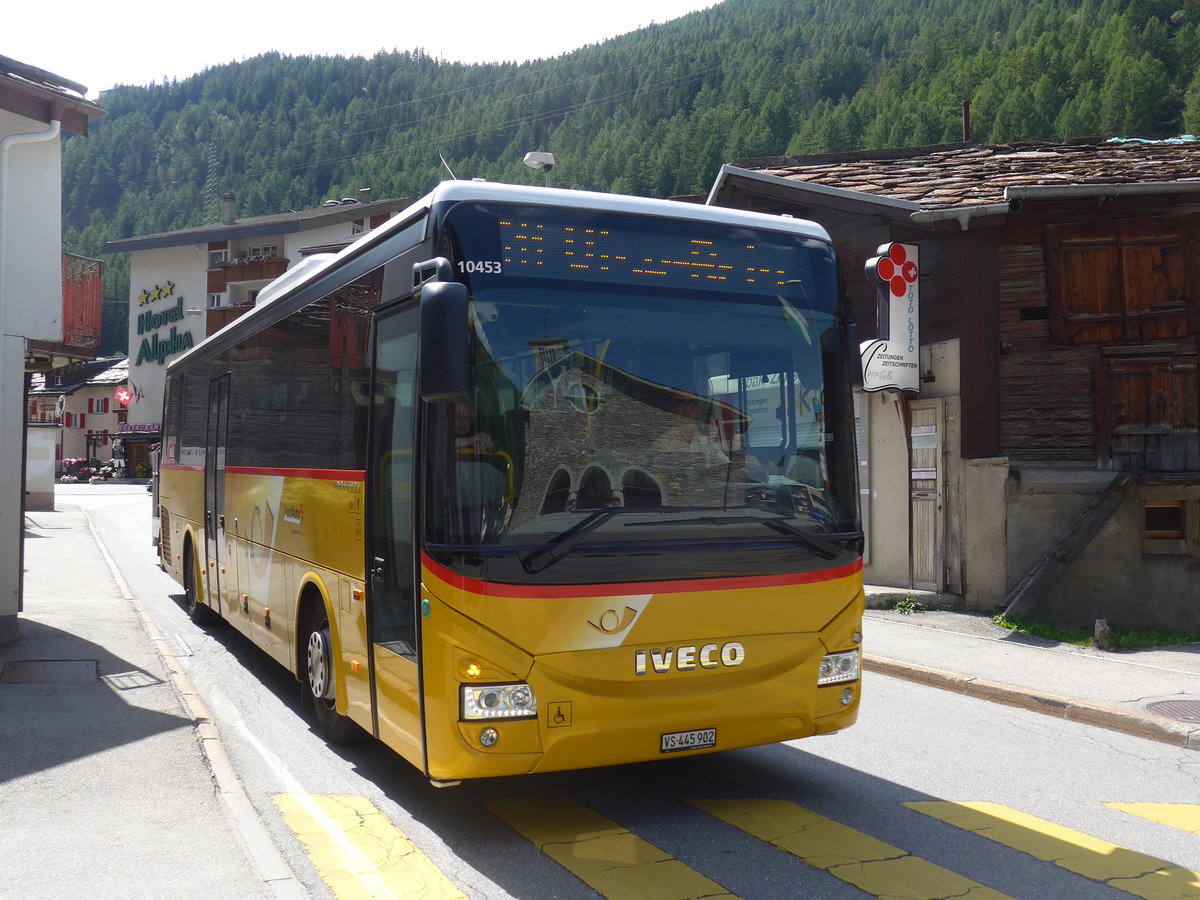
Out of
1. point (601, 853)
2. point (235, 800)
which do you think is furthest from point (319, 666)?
point (601, 853)

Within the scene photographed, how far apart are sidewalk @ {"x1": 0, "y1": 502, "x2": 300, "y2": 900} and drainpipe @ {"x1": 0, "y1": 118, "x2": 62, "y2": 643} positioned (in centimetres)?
50

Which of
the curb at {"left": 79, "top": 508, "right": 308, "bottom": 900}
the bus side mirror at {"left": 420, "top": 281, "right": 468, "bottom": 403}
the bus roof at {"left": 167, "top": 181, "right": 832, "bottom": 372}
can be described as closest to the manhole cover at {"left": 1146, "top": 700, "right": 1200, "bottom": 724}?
the bus roof at {"left": 167, "top": 181, "right": 832, "bottom": 372}

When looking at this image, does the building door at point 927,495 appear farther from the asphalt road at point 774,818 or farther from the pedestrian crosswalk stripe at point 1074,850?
the pedestrian crosswalk stripe at point 1074,850

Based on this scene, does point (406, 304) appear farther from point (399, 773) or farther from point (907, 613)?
point (907, 613)

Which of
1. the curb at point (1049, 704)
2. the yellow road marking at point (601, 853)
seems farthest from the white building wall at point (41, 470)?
the yellow road marking at point (601, 853)

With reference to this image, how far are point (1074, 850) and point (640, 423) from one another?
2994 millimetres

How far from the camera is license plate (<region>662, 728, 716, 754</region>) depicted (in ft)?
17.6

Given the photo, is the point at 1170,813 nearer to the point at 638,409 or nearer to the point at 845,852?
the point at 845,852

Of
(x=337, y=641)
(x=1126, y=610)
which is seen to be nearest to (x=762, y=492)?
(x=337, y=641)

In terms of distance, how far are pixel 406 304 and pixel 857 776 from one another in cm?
388

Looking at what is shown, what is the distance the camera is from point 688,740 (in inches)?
212

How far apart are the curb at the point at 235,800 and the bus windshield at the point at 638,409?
158 cm

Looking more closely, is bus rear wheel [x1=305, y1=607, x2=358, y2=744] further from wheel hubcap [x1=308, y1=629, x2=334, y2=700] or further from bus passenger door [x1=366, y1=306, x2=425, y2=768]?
bus passenger door [x1=366, y1=306, x2=425, y2=768]

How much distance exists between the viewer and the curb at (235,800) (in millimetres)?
4816
